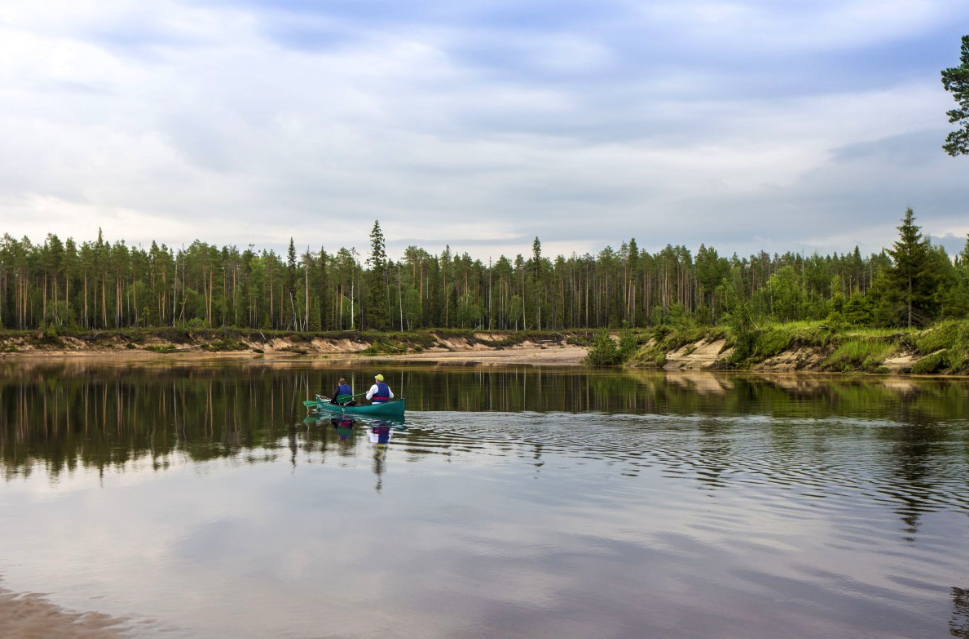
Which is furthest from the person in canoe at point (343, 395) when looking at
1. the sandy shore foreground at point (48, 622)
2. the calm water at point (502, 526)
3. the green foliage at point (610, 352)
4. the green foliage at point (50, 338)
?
the green foliage at point (50, 338)

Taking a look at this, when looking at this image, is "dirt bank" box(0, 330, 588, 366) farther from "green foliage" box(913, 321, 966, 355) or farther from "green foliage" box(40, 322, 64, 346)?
"green foliage" box(913, 321, 966, 355)

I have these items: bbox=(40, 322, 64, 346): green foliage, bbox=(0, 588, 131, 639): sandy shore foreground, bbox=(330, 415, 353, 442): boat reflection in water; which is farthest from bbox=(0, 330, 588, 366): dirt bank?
bbox=(0, 588, 131, 639): sandy shore foreground

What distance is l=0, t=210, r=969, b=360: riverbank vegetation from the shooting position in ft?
403

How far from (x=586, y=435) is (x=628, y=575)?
50.2ft

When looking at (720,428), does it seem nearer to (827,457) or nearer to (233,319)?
(827,457)

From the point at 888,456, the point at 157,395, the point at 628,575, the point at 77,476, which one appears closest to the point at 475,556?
the point at 628,575

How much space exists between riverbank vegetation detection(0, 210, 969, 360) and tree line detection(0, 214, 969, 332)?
0.31 m

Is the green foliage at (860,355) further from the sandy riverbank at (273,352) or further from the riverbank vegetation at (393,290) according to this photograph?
the sandy riverbank at (273,352)

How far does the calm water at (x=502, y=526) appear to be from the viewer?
9.73 metres

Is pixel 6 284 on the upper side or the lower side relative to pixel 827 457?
upper

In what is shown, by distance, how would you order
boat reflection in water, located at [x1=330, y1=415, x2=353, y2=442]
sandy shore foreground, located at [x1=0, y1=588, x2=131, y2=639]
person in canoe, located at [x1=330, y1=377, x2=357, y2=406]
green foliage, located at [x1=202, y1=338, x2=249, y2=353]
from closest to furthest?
sandy shore foreground, located at [x1=0, y1=588, x2=131, y2=639] < boat reflection in water, located at [x1=330, y1=415, x2=353, y2=442] < person in canoe, located at [x1=330, y1=377, x2=357, y2=406] < green foliage, located at [x1=202, y1=338, x2=249, y2=353]

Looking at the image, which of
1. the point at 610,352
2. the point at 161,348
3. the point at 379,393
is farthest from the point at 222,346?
the point at 379,393

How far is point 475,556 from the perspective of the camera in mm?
12156

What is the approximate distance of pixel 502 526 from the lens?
14.0 meters
